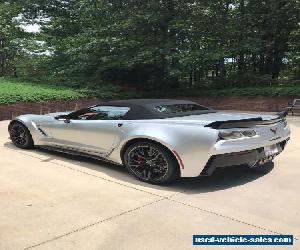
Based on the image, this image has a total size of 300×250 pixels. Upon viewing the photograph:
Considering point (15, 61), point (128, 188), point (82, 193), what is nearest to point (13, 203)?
point (82, 193)

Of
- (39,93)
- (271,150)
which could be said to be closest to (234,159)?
(271,150)

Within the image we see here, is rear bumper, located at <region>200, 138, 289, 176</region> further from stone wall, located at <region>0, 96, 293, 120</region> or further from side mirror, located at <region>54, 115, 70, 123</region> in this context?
stone wall, located at <region>0, 96, 293, 120</region>

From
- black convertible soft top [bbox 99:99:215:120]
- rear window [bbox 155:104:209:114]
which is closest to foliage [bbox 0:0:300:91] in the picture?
rear window [bbox 155:104:209:114]

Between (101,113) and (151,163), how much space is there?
54.3 inches

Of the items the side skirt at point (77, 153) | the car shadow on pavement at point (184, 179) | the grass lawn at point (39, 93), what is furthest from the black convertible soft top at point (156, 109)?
the grass lawn at point (39, 93)

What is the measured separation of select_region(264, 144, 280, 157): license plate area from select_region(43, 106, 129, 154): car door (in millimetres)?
2043

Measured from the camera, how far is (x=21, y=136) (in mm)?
7316

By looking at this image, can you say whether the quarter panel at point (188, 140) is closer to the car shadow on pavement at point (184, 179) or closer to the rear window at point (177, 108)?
the car shadow on pavement at point (184, 179)

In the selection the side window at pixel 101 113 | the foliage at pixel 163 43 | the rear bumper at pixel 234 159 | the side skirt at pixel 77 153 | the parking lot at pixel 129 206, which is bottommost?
the parking lot at pixel 129 206

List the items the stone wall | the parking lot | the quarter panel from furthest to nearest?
the stone wall, the quarter panel, the parking lot

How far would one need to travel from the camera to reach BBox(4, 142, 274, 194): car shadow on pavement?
5047 millimetres

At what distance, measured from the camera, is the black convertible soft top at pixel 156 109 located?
5.52m

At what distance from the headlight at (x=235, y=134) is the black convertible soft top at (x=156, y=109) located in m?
0.99

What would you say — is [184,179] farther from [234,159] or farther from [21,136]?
[21,136]
